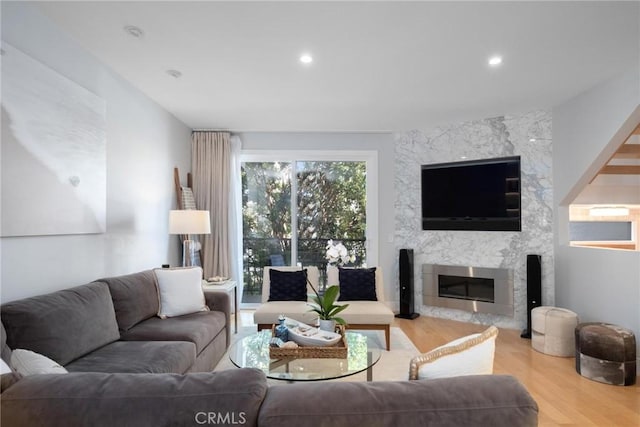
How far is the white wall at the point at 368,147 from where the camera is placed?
16.8ft

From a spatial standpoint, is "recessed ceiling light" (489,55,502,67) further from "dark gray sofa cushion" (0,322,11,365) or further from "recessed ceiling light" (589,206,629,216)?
"dark gray sofa cushion" (0,322,11,365)

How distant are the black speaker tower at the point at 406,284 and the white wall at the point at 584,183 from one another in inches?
67.5

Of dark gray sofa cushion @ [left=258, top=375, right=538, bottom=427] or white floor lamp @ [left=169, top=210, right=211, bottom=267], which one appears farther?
white floor lamp @ [left=169, top=210, right=211, bottom=267]

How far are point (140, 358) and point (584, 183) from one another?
4.49m

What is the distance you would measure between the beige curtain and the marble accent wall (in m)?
2.52

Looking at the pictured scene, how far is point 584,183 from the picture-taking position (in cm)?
375

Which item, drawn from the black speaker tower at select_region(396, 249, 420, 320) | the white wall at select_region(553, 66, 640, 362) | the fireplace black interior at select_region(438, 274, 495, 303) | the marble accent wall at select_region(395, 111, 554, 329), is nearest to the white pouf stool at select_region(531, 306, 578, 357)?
the white wall at select_region(553, 66, 640, 362)

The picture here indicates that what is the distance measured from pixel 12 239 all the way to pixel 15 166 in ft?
1.43

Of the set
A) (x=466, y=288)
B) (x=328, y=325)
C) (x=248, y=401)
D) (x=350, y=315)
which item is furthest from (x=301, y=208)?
(x=248, y=401)

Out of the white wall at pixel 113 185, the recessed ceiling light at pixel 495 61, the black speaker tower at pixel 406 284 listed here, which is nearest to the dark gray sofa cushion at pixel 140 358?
the white wall at pixel 113 185

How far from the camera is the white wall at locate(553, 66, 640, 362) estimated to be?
121 inches

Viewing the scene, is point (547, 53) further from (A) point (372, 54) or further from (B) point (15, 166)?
(B) point (15, 166)

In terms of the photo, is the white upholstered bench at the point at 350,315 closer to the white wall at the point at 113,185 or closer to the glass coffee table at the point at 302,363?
the glass coffee table at the point at 302,363

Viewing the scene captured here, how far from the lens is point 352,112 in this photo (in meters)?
4.23
